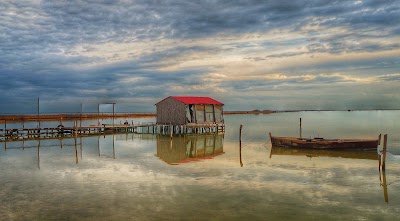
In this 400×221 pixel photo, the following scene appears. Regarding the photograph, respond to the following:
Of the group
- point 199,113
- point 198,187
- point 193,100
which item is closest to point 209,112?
point 199,113

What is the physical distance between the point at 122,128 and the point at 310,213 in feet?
148

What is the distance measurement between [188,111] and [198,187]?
99.3 ft

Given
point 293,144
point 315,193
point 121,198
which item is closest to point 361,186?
point 315,193

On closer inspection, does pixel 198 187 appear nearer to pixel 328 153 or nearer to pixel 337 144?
pixel 328 153

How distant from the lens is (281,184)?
1728 cm

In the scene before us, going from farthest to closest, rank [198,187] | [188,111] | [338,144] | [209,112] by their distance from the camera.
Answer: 1. [209,112]
2. [188,111]
3. [338,144]
4. [198,187]

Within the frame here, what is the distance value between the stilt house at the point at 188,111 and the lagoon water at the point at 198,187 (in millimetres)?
19028

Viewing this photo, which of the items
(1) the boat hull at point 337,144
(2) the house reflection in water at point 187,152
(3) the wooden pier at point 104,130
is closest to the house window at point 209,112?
(3) the wooden pier at point 104,130

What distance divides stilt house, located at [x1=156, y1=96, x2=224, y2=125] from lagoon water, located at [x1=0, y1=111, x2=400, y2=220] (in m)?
19.0

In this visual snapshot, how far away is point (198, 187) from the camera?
16781mm

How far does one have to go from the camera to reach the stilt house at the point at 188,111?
46.5 m

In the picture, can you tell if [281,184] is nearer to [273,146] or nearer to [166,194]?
[166,194]

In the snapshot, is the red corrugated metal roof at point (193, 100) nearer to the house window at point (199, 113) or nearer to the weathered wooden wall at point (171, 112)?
the weathered wooden wall at point (171, 112)

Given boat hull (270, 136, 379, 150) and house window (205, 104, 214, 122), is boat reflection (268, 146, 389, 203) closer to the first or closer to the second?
boat hull (270, 136, 379, 150)
